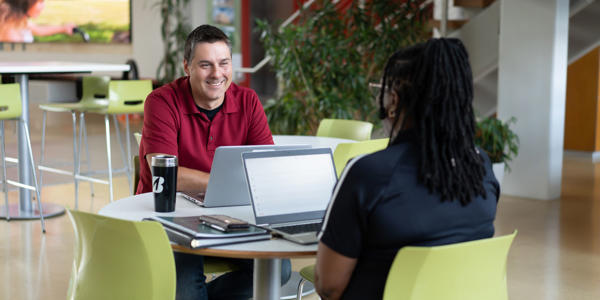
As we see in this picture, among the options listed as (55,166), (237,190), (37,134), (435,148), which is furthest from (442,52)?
(37,134)

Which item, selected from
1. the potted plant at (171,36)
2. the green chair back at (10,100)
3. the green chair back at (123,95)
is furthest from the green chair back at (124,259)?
the potted plant at (171,36)

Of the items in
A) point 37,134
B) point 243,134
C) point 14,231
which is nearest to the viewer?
point 243,134

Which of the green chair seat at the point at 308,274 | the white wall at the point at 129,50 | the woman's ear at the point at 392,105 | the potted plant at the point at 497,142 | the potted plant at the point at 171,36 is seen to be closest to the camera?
the woman's ear at the point at 392,105

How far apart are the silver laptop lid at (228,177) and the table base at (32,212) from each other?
3.19 m

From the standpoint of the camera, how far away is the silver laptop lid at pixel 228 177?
2170 mm

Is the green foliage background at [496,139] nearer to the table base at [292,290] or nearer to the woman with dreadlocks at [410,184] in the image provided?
the table base at [292,290]

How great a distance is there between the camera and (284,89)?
667 cm

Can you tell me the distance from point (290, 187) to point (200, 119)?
82 cm

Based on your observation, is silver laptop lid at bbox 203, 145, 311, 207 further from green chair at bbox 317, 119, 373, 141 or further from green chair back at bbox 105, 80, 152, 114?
green chair back at bbox 105, 80, 152, 114

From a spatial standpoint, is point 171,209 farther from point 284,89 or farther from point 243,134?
point 284,89

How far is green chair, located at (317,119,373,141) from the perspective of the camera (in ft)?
14.3

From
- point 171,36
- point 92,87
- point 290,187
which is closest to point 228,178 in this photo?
point 290,187

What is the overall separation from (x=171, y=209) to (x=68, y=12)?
11.4 meters

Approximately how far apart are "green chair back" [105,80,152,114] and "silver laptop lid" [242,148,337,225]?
11.2 feet
